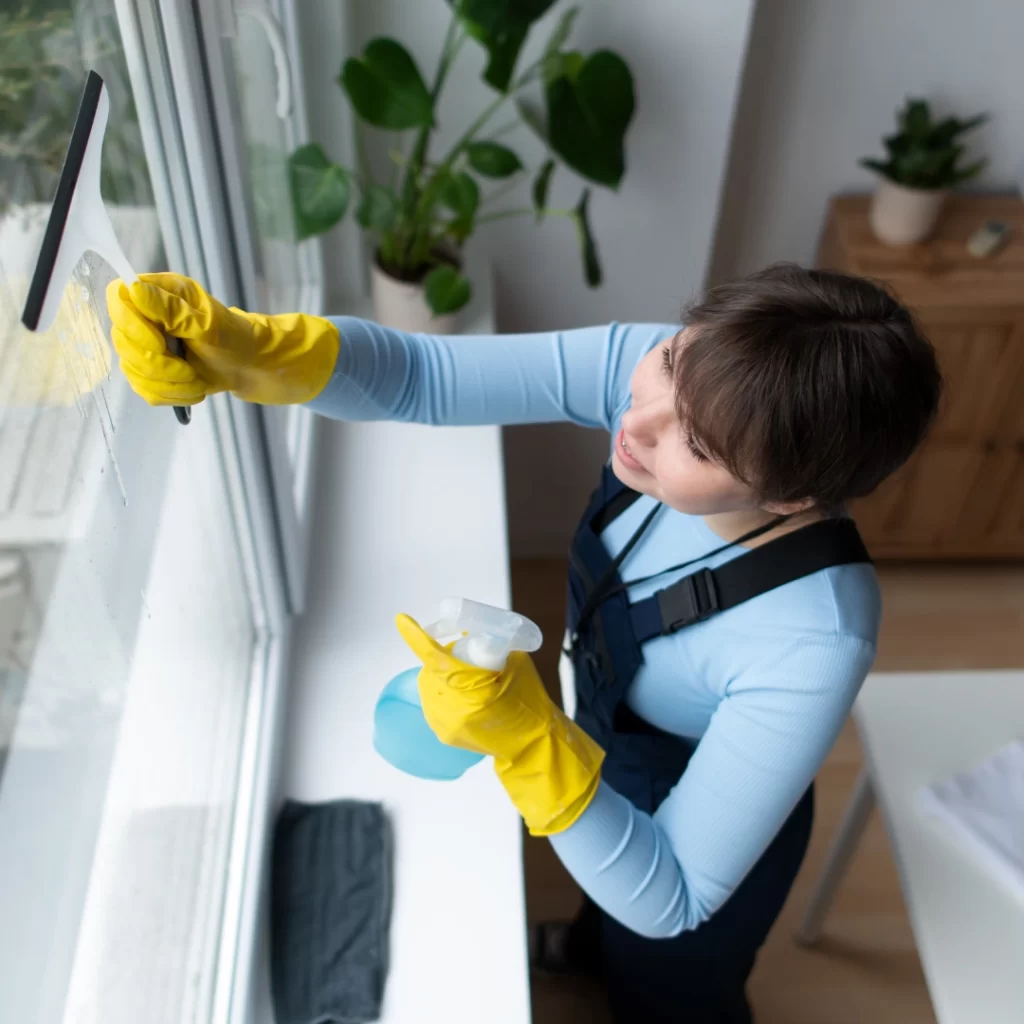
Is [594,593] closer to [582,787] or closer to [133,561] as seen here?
[582,787]

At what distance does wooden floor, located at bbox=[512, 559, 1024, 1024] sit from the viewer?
1730 millimetres

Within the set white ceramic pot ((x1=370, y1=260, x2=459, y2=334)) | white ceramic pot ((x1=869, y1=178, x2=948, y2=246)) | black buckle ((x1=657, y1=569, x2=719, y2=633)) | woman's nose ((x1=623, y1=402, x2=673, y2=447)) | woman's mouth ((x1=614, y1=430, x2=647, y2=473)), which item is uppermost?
white ceramic pot ((x1=869, y1=178, x2=948, y2=246))

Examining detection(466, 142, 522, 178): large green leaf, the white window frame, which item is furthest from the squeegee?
detection(466, 142, 522, 178): large green leaf

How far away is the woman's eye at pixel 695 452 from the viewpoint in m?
0.84

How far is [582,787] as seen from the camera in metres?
0.89

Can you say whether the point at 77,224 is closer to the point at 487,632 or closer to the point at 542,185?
the point at 487,632

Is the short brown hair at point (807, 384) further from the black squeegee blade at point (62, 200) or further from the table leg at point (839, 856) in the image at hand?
the table leg at point (839, 856)

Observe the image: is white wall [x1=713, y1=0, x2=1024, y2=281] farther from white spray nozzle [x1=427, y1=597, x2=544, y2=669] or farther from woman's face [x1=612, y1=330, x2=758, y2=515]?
white spray nozzle [x1=427, y1=597, x2=544, y2=669]

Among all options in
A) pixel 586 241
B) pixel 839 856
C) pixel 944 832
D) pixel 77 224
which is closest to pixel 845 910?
pixel 839 856

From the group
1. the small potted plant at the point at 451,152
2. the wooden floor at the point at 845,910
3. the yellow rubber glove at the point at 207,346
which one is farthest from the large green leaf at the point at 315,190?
the wooden floor at the point at 845,910

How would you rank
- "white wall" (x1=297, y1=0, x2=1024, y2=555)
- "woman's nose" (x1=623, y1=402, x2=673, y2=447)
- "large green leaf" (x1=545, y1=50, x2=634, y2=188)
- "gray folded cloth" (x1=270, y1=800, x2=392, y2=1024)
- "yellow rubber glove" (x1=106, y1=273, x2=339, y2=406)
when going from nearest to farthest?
1. "yellow rubber glove" (x1=106, y1=273, x2=339, y2=406)
2. "woman's nose" (x1=623, y1=402, x2=673, y2=447)
3. "gray folded cloth" (x1=270, y1=800, x2=392, y2=1024)
4. "large green leaf" (x1=545, y1=50, x2=634, y2=188)
5. "white wall" (x1=297, y1=0, x2=1024, y2=555)

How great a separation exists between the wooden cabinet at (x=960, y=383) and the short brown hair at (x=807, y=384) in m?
1.04

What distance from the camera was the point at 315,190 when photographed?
1.46 m

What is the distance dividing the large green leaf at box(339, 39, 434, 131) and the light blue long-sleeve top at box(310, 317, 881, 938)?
0.53 m
